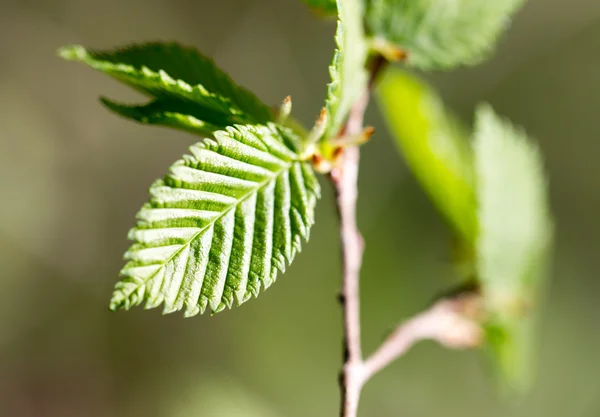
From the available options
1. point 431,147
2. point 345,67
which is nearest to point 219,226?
point 345,67

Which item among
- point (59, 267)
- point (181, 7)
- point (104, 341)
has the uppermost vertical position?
point (181, 7)

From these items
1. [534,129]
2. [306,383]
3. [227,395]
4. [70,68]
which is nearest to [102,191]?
[70,68]

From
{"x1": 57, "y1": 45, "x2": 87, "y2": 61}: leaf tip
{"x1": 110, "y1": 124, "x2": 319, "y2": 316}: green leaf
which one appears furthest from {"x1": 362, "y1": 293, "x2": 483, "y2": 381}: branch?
{"x1": 57, "y1": 45, "x2": 87, "y2": 61}: leaf tip

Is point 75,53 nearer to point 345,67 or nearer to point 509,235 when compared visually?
point 345,67

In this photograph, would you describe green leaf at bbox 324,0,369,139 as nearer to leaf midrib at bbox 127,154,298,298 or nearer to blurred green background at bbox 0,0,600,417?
leaf midrib at bbox 127,154,298,298

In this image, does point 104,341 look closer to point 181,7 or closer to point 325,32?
point 181,7
